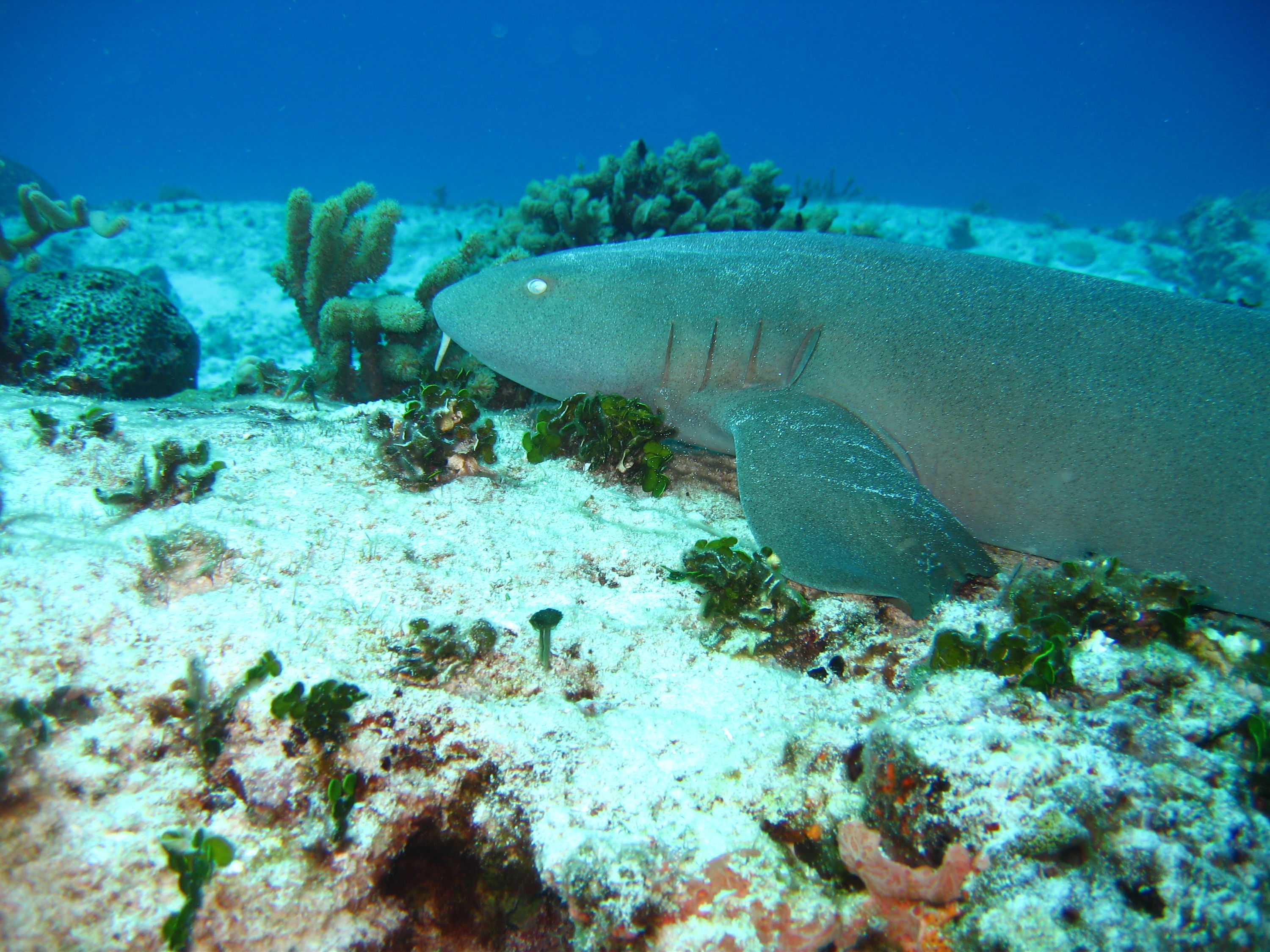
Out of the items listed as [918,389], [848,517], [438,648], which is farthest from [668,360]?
[438,648]

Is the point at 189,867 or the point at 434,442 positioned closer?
the point at 189,867

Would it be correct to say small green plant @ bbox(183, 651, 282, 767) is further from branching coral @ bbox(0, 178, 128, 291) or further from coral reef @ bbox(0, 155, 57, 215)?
coral reef @ bbox(0, 155, 57, 215)

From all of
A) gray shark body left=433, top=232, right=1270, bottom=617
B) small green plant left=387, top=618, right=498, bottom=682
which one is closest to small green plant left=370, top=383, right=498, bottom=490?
gray shark body left=433, top=232, right=1270, bottom=617

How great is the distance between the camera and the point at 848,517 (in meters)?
2.48

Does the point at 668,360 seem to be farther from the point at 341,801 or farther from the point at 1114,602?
the point at 341,801

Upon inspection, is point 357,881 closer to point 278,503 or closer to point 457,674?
point 457,674

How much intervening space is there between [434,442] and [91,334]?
13.9 feet

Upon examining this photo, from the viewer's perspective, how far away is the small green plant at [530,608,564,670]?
200cm

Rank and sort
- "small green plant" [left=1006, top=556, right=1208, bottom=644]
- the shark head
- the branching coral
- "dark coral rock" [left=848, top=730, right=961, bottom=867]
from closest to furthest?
"dark coral rock" [left=848, top=730, right=961, bottom=867] → "small green plant" [left=1006, top=556, right=1208, bottom=644] → the shark head → the branching coral

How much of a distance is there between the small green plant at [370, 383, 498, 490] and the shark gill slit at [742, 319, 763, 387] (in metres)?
1.65

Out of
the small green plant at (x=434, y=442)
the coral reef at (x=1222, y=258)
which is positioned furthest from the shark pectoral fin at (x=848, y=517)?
the coral reef at (x=1222, y=258)

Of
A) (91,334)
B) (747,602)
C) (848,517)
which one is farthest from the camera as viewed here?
(91,334)

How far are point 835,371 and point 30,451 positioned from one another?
447 centimetres

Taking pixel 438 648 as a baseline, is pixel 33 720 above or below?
below
